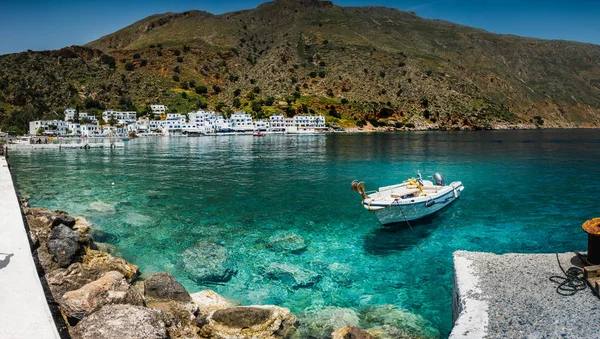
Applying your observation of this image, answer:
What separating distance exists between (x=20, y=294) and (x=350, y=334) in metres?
7.18

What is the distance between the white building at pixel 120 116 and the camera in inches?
4941

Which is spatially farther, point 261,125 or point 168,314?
point 261,125

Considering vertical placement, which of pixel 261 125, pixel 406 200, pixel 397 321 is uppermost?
pixel 261 125

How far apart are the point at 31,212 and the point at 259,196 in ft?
45.5

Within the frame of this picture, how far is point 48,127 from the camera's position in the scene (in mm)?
108125

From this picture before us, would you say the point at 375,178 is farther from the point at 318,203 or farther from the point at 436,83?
the point at 436,83

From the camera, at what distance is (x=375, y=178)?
3559 cm

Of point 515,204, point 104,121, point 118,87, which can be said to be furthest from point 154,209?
point 118,87

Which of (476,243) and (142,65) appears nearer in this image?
(476,243)

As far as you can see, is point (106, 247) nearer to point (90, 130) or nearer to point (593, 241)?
point (593, 241)

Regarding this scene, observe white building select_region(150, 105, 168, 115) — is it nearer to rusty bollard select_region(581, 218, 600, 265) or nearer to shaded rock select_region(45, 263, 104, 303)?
shaded rock select_region(45, 263, 104, 303)

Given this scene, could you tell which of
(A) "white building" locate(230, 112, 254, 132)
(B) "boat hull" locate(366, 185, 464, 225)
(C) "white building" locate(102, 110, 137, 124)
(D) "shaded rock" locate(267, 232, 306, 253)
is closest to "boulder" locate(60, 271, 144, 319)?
(D) "shaded rock" locate(267, 232, 306, 253)

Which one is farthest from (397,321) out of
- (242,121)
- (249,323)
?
(242,121)

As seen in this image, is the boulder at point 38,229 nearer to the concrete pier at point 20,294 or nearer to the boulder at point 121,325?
the concrete pier at point 20,294
